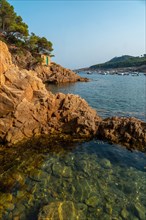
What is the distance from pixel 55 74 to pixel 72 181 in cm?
6513

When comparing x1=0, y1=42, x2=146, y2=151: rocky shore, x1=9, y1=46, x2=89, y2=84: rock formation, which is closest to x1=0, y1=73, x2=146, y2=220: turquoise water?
x1=0, y1=42, x2=146, y2=151: rocky shore

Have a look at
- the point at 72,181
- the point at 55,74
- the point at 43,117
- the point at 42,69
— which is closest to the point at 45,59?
the point at 42,69

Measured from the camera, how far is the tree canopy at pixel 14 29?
58.5 meters

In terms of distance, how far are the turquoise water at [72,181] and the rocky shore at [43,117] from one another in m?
1.41

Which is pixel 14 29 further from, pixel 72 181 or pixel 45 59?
pixel 72 181

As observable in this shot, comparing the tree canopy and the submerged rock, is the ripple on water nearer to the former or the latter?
the submerged rock

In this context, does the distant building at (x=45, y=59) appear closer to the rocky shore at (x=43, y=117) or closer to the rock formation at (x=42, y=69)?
the rock formation at (x=42, y=69)

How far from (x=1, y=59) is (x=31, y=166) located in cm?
1009

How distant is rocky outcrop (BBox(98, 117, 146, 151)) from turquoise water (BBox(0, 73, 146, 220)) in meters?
1.02

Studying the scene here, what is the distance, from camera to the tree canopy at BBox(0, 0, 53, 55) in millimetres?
58469

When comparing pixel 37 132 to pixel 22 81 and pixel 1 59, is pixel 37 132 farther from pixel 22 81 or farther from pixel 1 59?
pixel 1 59

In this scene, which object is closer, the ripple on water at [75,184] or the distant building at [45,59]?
the ripple on water at [75,184]

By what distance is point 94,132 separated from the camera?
18.5m

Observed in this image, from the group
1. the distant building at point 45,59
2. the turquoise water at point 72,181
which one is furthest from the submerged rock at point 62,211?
the distant building at point 45,59
